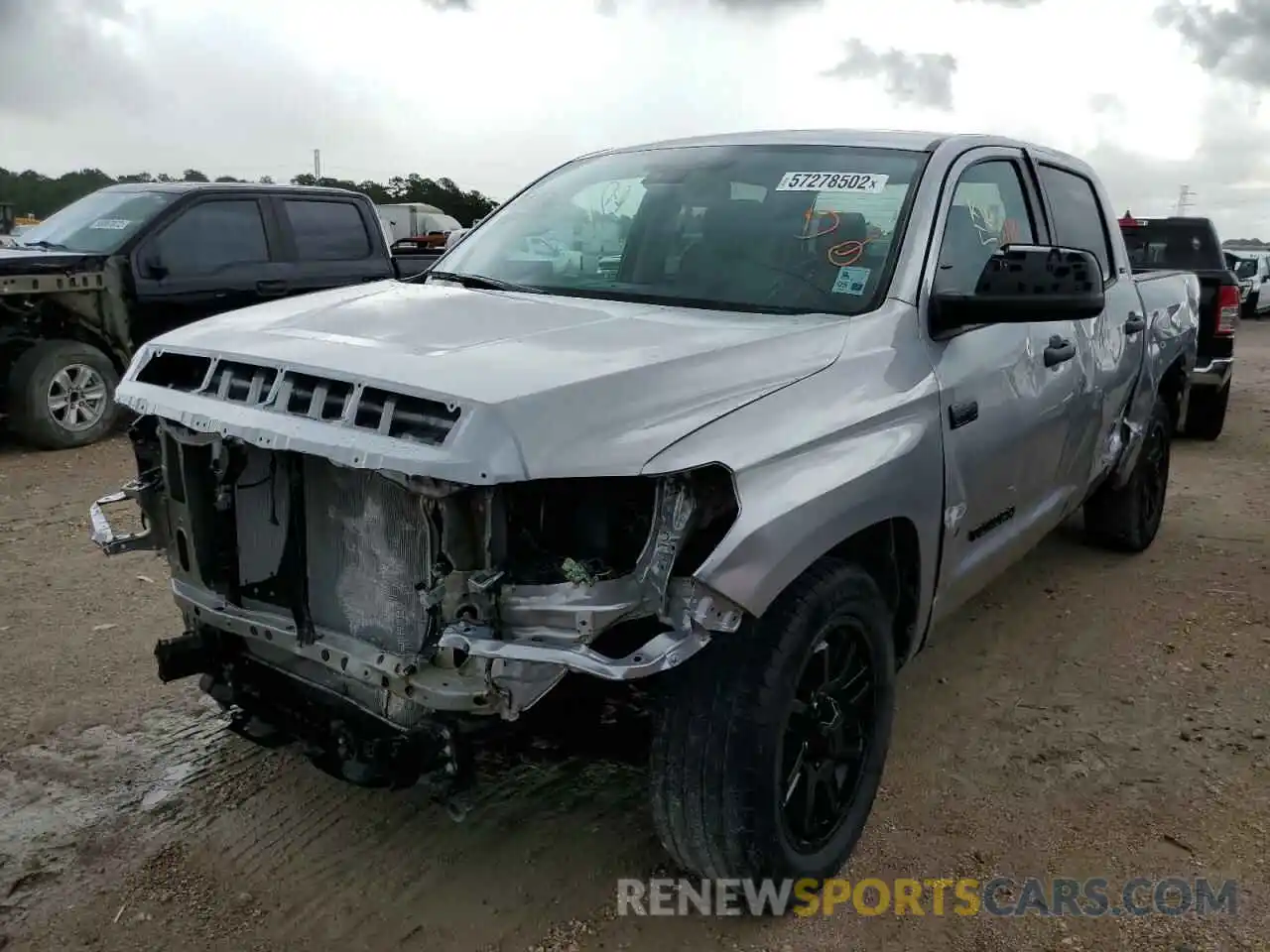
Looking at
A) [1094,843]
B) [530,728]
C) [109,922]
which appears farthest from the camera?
[1094,843]

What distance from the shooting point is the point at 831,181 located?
10.8 ft

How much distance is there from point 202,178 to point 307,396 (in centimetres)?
1275

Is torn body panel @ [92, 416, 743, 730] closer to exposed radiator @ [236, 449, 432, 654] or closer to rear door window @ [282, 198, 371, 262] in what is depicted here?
exposed radiator @ [236, 449, 432, 654]

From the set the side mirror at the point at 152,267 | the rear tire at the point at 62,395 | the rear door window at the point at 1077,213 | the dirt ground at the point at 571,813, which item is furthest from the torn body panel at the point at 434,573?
the side mirror at the point at 152,267

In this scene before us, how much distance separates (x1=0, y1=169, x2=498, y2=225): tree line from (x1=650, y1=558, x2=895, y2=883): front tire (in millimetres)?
9503

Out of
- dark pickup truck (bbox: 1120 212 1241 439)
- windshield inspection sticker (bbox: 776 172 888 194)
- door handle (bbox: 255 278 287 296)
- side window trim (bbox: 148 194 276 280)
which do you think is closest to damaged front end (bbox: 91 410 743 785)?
windshield inspection sticker (bbox: 776 172 888 194)

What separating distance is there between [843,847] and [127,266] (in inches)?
275

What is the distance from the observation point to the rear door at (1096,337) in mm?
4062

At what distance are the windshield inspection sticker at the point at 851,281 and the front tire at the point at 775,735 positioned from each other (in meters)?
0.82

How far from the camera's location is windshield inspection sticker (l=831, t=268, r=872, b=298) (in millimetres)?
3014

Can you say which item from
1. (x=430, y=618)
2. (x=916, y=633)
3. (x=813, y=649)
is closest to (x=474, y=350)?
(x=430, y=618)

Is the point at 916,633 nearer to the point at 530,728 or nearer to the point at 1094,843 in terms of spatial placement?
the point at 1094,843

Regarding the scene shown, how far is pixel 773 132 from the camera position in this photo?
147 inches

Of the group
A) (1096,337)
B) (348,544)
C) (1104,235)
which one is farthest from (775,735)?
(1104,235)
